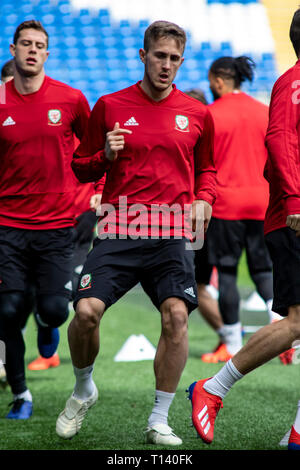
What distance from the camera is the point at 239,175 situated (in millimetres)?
6340

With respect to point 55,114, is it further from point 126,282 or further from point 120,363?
point 120,363

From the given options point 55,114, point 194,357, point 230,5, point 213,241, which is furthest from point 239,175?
point 230,5

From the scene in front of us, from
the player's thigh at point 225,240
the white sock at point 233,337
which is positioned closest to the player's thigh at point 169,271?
the player's thigh at point 225,240

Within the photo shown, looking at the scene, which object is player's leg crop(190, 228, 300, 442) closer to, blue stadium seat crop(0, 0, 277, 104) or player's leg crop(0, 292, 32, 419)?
player's leg crop(0, 292, 32, 419)

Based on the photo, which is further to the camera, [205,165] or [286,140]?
[205,165]

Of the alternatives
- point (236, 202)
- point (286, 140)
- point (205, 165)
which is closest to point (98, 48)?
point (236, 202)

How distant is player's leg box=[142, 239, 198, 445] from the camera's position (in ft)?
11.8

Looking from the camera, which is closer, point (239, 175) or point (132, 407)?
point (132, 407)

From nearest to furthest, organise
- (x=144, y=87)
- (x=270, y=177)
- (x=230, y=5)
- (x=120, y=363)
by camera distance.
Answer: (x=270, y=177) → (x=144, y=87) → (x=120, y=363) → (x=230, y=5)

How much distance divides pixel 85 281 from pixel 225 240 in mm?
2817

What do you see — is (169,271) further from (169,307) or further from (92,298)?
(92,298)

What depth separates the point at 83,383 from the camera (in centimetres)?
382

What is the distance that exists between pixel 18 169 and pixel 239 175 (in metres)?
2.56

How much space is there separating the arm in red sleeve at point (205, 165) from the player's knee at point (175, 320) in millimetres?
607
